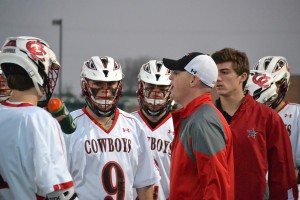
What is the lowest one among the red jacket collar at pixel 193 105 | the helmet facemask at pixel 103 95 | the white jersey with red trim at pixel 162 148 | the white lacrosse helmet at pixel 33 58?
the white jersey with red trim at pixel 162 148

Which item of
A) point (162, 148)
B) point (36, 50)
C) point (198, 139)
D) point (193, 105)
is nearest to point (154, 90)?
point (162, 148)

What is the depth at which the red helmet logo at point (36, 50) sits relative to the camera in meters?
3.96

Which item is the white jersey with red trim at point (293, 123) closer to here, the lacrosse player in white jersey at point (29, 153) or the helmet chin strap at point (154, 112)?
the helmet chin strap at point (154, 112)

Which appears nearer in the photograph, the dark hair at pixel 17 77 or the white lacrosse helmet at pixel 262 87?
the dark hair at pixel 17 77

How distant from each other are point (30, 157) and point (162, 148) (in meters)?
3.64

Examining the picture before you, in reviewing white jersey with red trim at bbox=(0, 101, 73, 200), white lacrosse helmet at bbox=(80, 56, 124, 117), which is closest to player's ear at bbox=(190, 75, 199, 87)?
white jersey with red trim at bbox=(0, 101, 73, 200)

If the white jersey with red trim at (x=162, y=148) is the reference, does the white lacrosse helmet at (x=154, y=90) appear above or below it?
above

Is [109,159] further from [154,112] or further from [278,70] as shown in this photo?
[278,70]

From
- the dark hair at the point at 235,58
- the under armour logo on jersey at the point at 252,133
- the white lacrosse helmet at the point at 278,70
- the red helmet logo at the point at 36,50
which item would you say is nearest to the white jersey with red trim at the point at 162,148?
the white lacrosse helmet at the point at 278,70

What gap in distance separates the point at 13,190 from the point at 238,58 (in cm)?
264

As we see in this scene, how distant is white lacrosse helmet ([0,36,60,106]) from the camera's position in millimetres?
3904

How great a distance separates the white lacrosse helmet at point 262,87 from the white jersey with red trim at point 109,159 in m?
1.82

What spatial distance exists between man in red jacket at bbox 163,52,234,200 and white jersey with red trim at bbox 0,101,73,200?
88 centimetres

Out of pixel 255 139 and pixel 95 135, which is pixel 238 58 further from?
pixel 95 135
